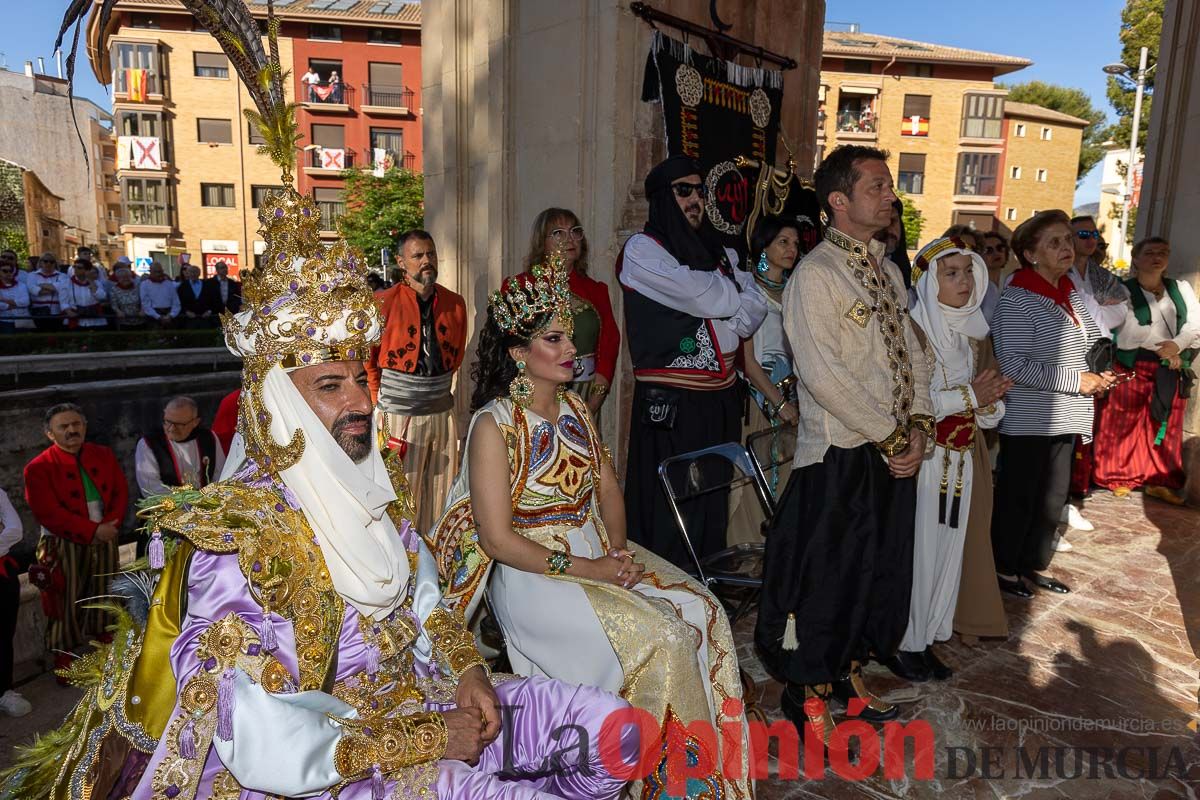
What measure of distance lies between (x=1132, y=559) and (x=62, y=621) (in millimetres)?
6476

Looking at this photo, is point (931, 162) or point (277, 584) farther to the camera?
point (931, 162)

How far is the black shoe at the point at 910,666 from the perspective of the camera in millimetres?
3619

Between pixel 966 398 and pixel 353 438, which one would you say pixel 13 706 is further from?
pixel 966 398

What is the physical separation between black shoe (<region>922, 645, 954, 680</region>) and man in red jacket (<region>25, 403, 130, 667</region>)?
4.09 meters

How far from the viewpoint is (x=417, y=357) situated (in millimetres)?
5129

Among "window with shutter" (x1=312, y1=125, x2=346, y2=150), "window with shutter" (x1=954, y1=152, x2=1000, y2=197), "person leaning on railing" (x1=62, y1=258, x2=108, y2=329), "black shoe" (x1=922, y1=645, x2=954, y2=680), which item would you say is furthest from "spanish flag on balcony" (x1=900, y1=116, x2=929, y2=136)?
"black shoe" (x1=922, y1=645, x2=954, y2=680)

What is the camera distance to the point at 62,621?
3994mm

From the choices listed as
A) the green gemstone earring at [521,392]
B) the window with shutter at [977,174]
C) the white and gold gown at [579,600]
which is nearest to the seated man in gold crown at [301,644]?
the white and gold gown at [579,600]

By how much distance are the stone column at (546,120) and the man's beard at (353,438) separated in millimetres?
3505

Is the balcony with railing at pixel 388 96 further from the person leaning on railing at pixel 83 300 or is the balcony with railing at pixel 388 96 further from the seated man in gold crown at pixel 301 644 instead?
the seated man in gold crown at pixel 301 644

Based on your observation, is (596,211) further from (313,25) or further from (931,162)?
(931,162)

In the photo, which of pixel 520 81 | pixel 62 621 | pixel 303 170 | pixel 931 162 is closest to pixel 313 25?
pixel 303 170

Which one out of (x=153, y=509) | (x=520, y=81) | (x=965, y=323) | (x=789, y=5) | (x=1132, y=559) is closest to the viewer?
(x=153, y=509)

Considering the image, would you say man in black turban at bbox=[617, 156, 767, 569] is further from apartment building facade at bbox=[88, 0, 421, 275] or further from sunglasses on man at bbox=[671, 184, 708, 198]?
apartment building facade at bbox=[88, 0, 421, 275]
